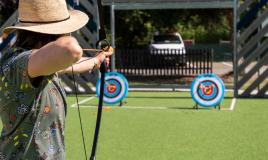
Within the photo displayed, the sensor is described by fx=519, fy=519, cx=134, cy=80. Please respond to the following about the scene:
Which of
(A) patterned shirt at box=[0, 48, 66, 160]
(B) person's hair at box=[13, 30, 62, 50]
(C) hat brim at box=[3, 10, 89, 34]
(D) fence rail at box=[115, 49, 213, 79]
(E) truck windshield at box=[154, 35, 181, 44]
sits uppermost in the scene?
(C) hat brim at box=[3, 10, 89, 34]

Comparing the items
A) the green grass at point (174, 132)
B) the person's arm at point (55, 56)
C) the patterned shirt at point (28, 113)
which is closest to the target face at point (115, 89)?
the green grass at point (174, 132)

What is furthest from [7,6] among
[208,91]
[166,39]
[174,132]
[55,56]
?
[55,56]

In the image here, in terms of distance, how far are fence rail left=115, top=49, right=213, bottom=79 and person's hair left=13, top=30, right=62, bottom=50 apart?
12320 mm

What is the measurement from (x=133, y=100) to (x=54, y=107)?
29.4 ft

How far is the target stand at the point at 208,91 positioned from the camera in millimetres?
9977

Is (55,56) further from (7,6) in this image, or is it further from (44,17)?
(7,6)

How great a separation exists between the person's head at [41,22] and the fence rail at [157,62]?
12325 mm

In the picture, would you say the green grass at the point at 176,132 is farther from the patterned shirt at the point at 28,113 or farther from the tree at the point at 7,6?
the tree at the point at 7,6

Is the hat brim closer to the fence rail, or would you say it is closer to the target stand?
the target stand

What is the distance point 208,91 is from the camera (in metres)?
10.1

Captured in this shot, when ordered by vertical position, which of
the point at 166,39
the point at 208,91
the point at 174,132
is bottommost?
the point at 166,39

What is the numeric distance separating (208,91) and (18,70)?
792cm

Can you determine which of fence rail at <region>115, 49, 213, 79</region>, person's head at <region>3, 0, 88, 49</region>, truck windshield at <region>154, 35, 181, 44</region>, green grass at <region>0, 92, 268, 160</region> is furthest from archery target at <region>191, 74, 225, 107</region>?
truck windshield at <region>154, 35, 181, 44</region>

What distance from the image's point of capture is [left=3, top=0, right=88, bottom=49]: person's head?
2383 millimetres
